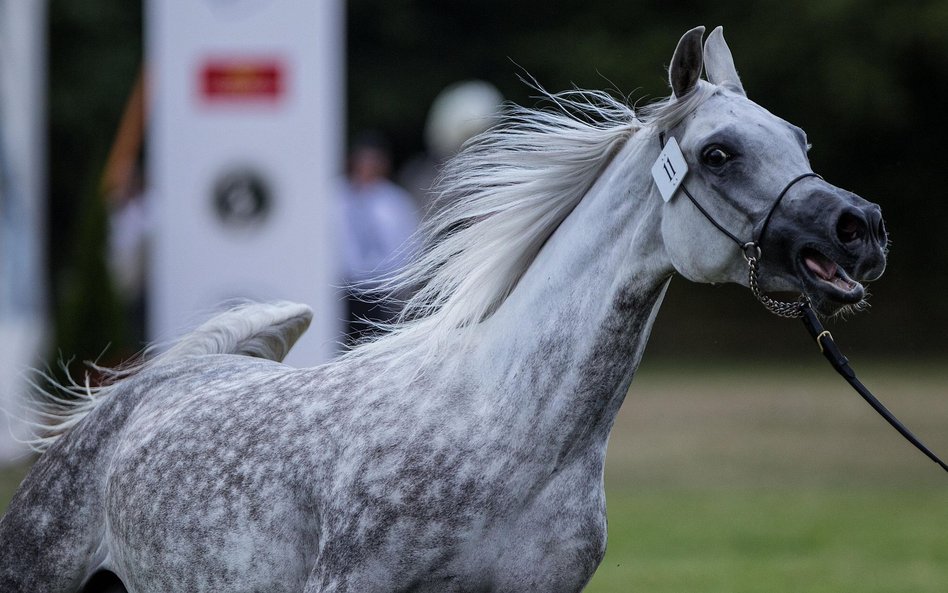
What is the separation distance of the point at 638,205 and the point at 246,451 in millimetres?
1172

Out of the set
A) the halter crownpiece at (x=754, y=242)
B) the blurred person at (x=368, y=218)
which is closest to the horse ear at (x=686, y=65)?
the halter crownpiece at (x=754, y=242)

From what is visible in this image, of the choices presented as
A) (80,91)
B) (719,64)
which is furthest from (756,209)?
(80,91)

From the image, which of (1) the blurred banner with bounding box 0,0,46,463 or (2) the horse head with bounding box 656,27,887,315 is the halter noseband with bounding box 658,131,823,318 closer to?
(2) the horse head with bounding box 656,27,887,315

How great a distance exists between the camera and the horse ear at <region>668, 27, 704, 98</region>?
3.29 meters

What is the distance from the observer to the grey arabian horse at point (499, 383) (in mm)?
3217

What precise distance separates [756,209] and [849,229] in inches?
8.7

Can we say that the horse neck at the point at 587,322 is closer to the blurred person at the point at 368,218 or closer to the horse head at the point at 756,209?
the horse head at the point at 756,209

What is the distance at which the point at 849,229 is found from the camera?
3072 mm

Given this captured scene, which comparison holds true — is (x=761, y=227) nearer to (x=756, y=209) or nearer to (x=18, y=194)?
(x=756, y=209)

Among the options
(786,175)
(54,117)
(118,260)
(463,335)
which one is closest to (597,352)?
(463,335)

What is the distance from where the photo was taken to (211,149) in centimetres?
973

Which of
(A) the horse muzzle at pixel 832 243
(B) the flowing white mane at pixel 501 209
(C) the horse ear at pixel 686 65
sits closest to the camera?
(A) the horse muzzle at pixel 832 243

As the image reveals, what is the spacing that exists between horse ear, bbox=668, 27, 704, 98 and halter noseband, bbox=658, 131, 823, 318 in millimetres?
152

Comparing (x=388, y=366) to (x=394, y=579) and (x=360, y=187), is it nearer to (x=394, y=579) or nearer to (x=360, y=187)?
(x=394, y=579)
